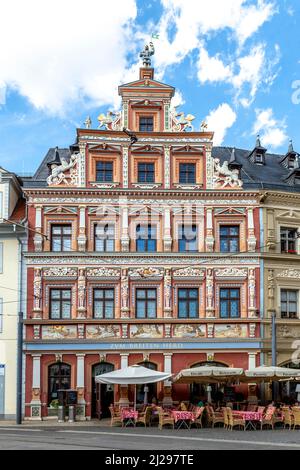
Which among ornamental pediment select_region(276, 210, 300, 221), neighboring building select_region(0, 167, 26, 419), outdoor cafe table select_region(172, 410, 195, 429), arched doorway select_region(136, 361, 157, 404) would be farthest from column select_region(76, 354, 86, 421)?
ornamental pediment select_region(276, 210, 300, 221)

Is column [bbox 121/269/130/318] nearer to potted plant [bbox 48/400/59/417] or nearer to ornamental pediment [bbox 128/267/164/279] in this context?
ornamental pediment [bbox 128/267/164/279]

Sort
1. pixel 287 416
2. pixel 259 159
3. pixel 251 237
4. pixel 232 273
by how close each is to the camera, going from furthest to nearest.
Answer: pixel 259 159, pixel 251 237, pixel 232 273, pixel 287 416

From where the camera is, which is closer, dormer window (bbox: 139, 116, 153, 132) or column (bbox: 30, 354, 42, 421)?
column (bbox: 30, 354, 42, 421)

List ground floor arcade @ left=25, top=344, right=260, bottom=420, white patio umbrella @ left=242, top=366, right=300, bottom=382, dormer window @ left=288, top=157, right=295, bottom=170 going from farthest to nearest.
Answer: dormer window @ left=288, top=157, right=295, bottom=170
ground floor arcade @ left=25, top=344, right=260, bottom=420
white patio umbrella @ left=242, top=366, right=300, bottom=382

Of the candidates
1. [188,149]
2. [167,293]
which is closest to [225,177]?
[188,149]

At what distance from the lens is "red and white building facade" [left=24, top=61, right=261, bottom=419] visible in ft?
128

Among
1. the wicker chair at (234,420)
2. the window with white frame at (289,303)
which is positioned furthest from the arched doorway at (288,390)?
the wicker chair at (234,420)

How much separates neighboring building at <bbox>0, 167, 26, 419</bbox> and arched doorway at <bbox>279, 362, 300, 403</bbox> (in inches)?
529

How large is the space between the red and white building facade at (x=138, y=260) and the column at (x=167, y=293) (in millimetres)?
50

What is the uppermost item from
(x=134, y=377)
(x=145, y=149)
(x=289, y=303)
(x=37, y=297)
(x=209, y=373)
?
(x=145, y=149)

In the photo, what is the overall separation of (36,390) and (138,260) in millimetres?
8168

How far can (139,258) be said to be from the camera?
39.8 m

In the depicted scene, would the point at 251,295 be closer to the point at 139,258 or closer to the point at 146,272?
the point at 146,272
